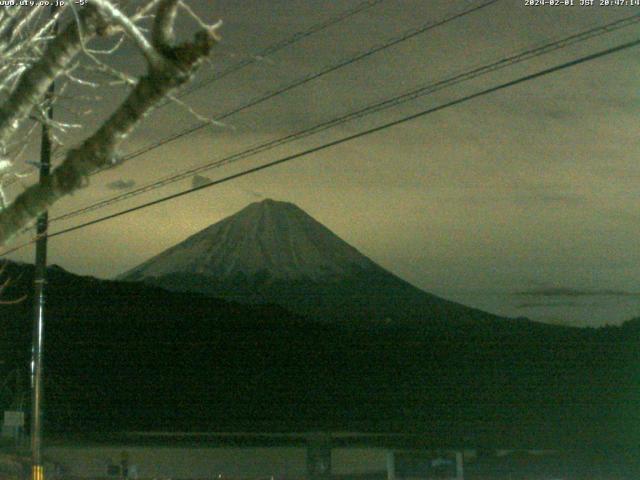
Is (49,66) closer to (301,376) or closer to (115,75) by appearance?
(115,75)

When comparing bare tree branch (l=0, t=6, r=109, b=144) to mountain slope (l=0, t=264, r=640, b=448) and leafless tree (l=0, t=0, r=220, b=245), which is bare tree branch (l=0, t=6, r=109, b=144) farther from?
mountain slope (l=0, t=264, r=640, b=448)

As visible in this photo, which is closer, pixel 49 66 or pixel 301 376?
pixel 49 66

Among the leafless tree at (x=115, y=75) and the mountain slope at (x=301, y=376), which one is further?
the mountain slope at (x=301, y=376)

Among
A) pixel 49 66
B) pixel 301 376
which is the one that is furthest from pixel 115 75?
pixel 301 376

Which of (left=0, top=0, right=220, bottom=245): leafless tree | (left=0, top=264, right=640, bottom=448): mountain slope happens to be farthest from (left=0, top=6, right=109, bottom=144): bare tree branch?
(left=0, top=264, right=640, bottom=448): mountain slope

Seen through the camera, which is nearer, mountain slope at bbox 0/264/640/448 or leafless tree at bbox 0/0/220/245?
leafless tree at bbox 0/0/220/245

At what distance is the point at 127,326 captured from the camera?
70.7m

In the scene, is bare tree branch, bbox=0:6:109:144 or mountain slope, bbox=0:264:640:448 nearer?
bare tree branch, bbox=0:6:109:144

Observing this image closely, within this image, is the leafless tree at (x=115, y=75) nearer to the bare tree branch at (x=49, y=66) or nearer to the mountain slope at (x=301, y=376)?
the bare tree branch at (x=49, y=66)

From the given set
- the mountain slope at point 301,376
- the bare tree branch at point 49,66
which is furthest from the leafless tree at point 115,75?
the mountain slope at point 301,376

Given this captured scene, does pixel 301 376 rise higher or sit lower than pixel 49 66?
lower

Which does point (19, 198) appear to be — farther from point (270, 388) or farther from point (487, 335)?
point (487, 335)

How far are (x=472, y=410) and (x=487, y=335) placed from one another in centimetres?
3061

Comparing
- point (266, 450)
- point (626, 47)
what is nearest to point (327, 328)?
point (266, 450)
